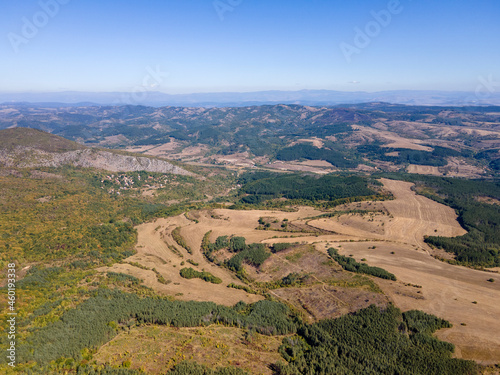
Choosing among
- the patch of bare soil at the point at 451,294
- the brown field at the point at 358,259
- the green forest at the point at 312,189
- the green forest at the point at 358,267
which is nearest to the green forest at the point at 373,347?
the patch of bare soil at the point at 451,294

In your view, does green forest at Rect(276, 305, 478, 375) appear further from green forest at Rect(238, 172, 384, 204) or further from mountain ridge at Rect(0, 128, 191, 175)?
mountain ridge at Rect(0, 128, 191, 175)

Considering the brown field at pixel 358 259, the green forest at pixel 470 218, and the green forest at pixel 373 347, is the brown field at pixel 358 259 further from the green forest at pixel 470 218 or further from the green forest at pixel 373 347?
the green forest at pixel 470 218

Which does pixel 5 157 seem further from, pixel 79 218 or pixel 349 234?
pixel 349 234

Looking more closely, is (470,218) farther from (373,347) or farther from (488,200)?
(373,347)

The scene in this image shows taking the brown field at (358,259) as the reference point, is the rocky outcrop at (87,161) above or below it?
above

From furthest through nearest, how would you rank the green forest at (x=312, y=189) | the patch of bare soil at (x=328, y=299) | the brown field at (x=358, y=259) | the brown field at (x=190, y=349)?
the green forest at (x=312, y=189), the patch of bare soil at (x=328, y=299), the brown field at (x=358, y=259), the brown field at (x=190, y=349)

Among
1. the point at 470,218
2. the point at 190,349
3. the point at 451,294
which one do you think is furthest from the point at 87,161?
the point at 470,218
